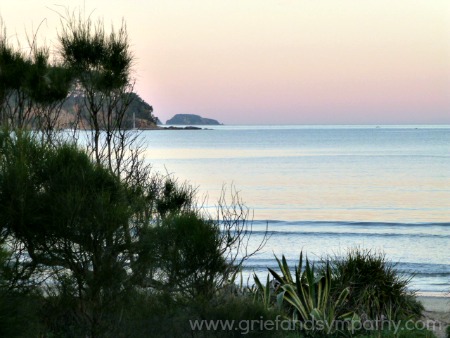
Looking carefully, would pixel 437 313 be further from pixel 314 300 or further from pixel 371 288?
pixel 314 300

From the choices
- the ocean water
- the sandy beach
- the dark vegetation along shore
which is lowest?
the ocean water

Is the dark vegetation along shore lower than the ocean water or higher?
higher

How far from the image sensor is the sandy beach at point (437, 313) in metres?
9.76

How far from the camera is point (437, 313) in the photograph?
11.6 m

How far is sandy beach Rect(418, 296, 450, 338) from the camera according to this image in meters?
9.76

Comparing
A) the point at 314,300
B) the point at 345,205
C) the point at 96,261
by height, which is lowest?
the point at 345,205

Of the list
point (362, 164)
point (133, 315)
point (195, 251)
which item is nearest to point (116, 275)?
point (133, 315)

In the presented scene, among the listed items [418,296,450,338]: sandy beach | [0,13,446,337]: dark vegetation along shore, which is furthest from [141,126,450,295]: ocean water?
[0,13,446,337]: dark vegetation along shore

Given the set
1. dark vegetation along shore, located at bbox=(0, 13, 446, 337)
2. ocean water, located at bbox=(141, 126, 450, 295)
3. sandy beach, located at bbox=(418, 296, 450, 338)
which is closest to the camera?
dark vegetation along shore, located at bbox=(0, 13, 446, 337)

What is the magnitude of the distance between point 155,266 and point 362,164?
180 feet

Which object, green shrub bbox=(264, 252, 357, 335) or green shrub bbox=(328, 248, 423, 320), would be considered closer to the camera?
green shrub bbox=(264, 252, 357, 335)

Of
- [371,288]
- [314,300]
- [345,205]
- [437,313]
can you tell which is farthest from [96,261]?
[345,205]

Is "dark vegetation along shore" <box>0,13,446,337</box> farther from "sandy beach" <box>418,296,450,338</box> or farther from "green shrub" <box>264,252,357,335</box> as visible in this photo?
"sandy beach" <box>418,296,450,338</box>

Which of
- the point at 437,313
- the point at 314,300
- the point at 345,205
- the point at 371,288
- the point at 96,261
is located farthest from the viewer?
the point at 345,205
